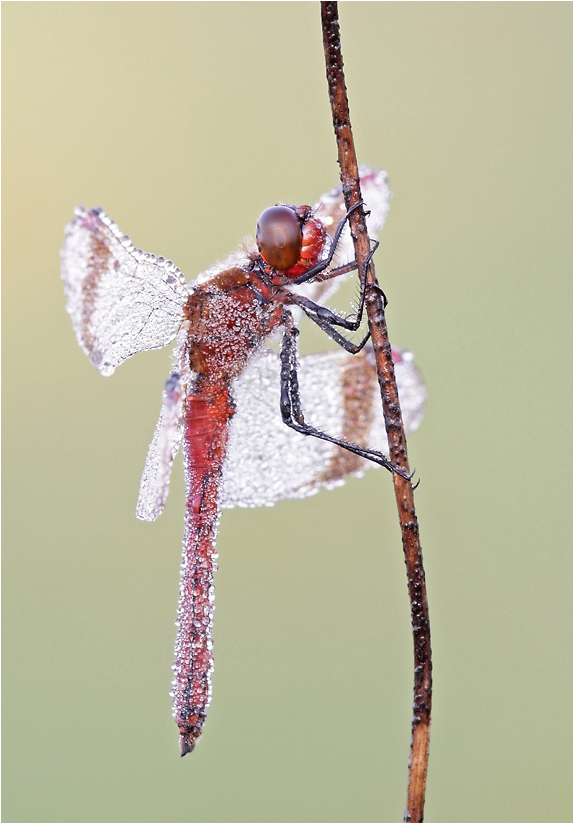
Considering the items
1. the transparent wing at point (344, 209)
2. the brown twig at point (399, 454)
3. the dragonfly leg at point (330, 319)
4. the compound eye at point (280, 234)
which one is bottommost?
the brown twig at point (399, 454)

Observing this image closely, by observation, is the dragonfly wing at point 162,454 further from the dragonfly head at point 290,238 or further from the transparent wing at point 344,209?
the transparent wing at point 344,209

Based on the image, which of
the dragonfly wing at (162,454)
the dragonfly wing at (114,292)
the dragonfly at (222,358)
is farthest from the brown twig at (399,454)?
the dragonfly wing at (114,292)

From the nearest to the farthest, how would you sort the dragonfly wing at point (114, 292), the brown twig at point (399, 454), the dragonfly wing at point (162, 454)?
the brown twig at point (399, 454) → the dragonfly wing at point (162, 454) → the dragonfly wing at point (114, 292)

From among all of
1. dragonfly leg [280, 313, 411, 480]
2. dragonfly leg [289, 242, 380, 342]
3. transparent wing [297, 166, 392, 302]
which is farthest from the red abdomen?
transparent wing [297, 166, 392, 302]

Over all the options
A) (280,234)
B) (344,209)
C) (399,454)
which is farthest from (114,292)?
(399,454)

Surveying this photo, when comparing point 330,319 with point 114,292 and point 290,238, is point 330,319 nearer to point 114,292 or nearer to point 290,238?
point 290,238

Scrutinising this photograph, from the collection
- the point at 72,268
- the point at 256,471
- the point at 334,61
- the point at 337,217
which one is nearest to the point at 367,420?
the point at 256,471
